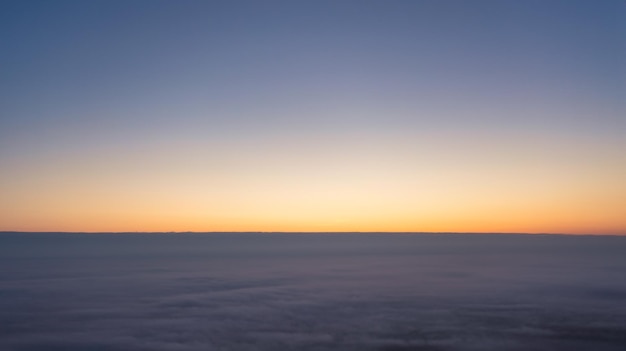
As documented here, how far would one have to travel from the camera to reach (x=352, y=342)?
52.0 feet

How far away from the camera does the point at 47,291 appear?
2862 cm

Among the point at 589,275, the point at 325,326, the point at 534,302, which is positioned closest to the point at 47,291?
the point at 325,326

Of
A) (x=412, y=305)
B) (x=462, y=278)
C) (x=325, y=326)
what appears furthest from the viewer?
(x=462, y=278)

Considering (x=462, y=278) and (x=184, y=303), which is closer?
(x=184, y=303)

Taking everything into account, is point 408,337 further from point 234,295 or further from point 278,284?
point 278,284

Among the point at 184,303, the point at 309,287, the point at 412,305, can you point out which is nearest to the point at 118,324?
the point at 184,303

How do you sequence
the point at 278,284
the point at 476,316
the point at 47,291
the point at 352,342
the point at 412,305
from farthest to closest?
the point at 278,284, the point at 47,291, the point at 412,305, the point at 476,316, the point at 352,342

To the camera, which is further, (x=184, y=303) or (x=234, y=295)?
(x=234, y=295)

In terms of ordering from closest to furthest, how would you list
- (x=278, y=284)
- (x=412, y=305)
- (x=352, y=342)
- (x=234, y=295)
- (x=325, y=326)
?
(x=352, y=342) < (x=325, y=326) < (x=412, y=305) < (x=234, y=295) < (x=278, y=284)

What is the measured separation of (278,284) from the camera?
3178 centimetres

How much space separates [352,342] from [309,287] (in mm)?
14202

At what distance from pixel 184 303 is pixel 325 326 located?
782cm

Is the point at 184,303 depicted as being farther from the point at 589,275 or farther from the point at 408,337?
the point at 589,275

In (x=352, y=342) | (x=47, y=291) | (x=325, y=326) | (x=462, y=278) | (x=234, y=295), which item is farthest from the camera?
(x=462, y=278)
